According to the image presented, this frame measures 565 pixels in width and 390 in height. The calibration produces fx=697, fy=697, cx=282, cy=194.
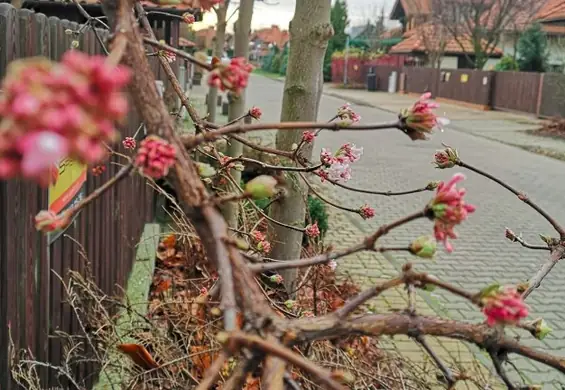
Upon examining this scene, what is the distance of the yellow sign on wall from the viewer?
2805mm

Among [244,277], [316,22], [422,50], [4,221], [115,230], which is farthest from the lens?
[422,50]

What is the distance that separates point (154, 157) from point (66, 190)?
98.5 inches

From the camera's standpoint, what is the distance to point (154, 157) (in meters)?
0.68

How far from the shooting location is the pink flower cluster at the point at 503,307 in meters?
0.76

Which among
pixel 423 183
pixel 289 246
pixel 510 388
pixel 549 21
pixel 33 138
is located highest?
pixel 549 21

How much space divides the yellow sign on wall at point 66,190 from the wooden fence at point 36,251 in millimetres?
63

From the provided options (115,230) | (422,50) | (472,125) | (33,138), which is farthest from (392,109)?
(33,138)

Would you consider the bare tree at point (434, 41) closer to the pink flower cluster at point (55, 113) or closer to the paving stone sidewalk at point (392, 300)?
the paving stone sidewalk at point (392, 300)

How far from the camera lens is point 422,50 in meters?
41.5

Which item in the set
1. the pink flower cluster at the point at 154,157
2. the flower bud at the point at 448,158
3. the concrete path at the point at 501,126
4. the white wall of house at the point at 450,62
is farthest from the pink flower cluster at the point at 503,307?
the white wall of house at the point at 450,62

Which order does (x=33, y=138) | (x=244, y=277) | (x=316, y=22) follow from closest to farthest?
1. (x=33, y=138)
2. (x=244, y=277)
3. (x=316, y=22)

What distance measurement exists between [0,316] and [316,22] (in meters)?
2.50

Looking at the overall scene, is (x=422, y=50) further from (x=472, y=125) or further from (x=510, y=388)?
(x=510, y=388)

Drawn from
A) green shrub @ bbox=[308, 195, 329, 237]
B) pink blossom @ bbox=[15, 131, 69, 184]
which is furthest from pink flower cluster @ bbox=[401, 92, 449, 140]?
green shrub @ bbox=[308, 195, 329, 237]
